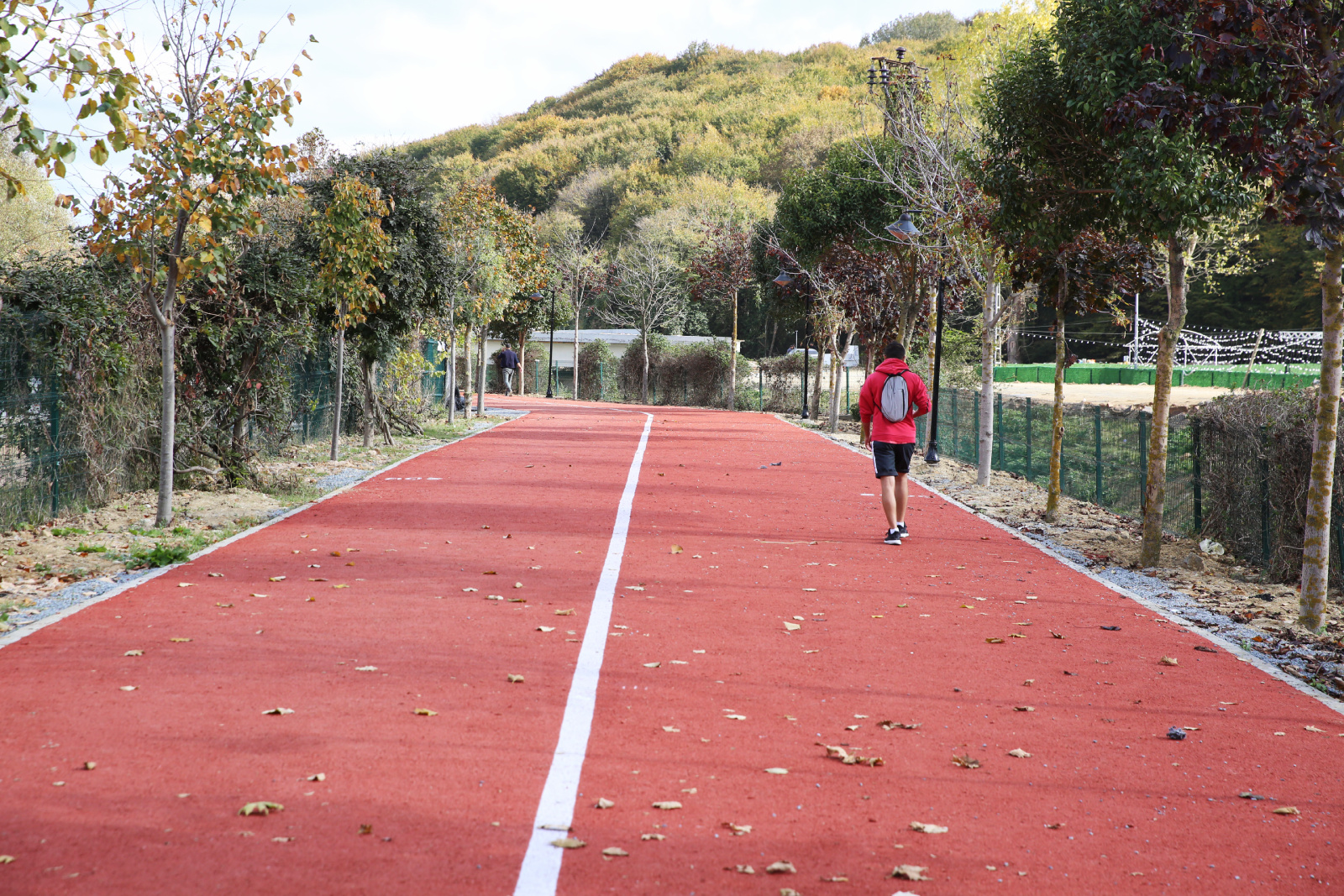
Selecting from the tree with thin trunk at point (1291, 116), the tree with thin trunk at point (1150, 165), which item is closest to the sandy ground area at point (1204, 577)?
the tree with thin trunk at point (1291, 116)

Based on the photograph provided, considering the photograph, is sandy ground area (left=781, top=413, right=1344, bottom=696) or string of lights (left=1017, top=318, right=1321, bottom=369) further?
string of lights (left=1017, top=318, right=1321, bottom=369)

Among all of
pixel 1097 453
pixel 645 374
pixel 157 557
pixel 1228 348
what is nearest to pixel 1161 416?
pixel 1097 453

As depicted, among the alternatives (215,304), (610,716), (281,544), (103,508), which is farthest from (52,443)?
(610,716)

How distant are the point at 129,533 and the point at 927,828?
885cm

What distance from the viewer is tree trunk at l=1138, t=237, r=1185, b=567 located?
10703mm

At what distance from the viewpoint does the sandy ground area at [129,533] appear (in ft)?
28.2

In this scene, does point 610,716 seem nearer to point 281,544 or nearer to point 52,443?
point 281,544

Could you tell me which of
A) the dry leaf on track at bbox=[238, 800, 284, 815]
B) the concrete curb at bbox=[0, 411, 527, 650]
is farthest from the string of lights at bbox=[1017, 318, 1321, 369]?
the dry leaf on track at bbox=[238, 800, 284, 815]

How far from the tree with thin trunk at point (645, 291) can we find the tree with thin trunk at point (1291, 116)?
1786 inches

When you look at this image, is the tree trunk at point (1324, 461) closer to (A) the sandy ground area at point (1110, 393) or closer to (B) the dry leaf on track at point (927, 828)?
(B) the dry leaf on track at point (927, 828)

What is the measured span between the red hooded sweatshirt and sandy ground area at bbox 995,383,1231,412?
21.1 meters

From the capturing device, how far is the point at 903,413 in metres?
11.9

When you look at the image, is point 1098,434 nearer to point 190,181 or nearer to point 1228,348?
point 190,181

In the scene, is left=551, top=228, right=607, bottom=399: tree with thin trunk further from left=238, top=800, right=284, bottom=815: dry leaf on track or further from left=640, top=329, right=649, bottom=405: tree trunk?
left=238, top=800, right=284, bottom=815: dry leaf on track
